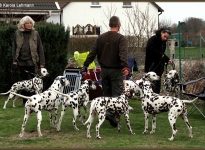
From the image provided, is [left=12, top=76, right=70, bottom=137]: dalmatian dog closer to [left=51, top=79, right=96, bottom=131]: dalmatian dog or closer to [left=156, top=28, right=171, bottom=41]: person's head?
[left=51, top=79, right=96, bottom=131]: dalmatian dog

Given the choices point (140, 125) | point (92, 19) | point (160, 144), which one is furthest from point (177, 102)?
point (92, 19)

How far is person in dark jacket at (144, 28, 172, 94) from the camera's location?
1017 centimetres

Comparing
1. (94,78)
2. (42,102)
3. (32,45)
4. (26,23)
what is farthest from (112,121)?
(26,23)

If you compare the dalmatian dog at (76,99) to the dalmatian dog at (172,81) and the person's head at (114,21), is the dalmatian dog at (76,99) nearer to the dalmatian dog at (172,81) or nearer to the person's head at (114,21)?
the person's head at (114,21)

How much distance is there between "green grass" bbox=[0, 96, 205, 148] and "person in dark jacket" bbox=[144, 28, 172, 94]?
1.14 meters

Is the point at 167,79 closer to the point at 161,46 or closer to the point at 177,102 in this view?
the point at 161,46

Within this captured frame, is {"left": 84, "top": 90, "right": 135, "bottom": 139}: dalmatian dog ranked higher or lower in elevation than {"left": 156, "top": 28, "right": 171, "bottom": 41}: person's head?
lower

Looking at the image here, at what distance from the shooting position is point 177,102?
26.6 ft

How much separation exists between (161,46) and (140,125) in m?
2.01

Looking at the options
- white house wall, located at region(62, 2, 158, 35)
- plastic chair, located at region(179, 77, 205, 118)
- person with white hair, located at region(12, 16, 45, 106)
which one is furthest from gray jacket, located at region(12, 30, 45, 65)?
white house wall, located at region(62, 2, 158, 35)

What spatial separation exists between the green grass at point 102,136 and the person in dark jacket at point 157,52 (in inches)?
45.1

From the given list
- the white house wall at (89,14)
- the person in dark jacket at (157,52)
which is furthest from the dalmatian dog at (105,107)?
the white house wall at (89,14)

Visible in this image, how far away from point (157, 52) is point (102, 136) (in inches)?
111

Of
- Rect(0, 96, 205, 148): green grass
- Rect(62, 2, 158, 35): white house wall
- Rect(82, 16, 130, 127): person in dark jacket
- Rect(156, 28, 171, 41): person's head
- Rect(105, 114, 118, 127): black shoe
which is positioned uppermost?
Rect(62, 2, 158, 35): white house wall
